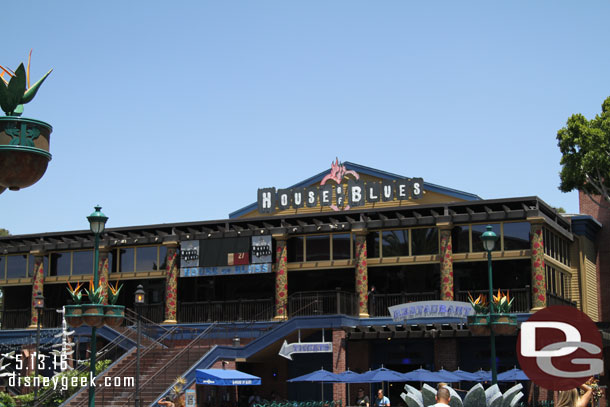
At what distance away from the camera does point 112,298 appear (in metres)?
21.9

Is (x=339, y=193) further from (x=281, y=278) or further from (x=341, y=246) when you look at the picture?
(x=281, y=278)

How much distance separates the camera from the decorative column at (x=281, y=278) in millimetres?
37719

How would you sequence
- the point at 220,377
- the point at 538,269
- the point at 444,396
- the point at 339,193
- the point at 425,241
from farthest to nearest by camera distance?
the point at 339,193, the point at 425,241, the point at 538,269, the point at 220,377, the point at 444,396

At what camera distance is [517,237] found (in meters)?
35.8

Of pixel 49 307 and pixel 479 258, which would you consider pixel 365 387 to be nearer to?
pixel 479 258

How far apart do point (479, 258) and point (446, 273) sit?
5.00 feet

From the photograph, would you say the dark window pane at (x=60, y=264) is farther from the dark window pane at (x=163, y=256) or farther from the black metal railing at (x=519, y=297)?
the black metal railing at (x=519, y=297)

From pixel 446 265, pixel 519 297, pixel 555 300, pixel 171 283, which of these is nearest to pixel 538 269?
pixel 519 297

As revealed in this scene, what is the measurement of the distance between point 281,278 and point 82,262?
11.6 meters

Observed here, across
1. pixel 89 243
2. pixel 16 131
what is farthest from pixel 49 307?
pixel 16 131

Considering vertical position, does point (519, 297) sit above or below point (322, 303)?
above

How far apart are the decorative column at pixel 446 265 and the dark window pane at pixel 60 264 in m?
19.6

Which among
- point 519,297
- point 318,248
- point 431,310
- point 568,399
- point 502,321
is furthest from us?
point 318,248
